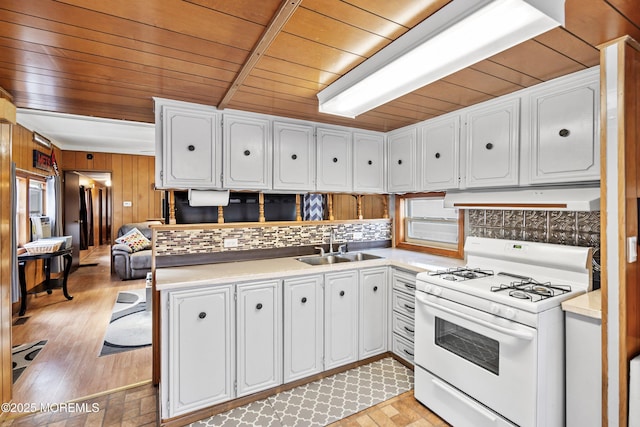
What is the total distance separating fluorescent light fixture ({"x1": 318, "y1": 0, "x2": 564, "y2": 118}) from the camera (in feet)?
3.92

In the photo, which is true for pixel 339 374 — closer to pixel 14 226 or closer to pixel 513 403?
pixel 513 403

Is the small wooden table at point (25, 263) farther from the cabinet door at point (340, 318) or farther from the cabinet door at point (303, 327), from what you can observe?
the cabinet door at point (340, 318)

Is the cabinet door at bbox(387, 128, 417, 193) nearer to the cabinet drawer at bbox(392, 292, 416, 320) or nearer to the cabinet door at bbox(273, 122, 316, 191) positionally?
the cabinet door at bbox(273, 122, 316, 191)

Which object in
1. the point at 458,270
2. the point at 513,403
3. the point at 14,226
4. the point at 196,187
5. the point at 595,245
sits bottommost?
the point at 513,403

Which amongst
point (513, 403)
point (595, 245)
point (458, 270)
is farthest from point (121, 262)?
point (595, 245)

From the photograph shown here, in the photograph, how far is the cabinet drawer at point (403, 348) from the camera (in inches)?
106

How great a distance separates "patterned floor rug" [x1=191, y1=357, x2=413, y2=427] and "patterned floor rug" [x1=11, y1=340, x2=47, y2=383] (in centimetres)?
179

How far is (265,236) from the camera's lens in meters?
2.98

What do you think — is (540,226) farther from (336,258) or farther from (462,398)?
(336,258)

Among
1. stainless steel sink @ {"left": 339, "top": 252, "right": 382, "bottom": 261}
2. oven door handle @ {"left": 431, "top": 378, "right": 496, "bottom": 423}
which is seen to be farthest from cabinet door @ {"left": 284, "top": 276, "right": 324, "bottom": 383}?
oven door handle @ {"left": 431, "top": 378, "right": 496, "bottom": 423}

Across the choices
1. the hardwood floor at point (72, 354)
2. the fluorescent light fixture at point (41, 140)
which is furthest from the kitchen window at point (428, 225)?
the fluorescent light fixture at point (41, 140)

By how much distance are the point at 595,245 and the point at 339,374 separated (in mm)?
2041

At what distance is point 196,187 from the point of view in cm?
252

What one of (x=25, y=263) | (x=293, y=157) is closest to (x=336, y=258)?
(x=293, y=157)
